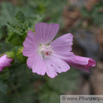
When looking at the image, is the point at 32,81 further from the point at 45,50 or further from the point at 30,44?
the point at 30,44

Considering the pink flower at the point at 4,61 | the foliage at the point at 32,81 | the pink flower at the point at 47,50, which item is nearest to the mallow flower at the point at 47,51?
the pink flower at the point at 47,50

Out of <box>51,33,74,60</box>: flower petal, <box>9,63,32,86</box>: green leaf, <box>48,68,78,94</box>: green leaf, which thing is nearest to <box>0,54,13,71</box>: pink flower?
<box>9,63,32,86</box>: green leaf

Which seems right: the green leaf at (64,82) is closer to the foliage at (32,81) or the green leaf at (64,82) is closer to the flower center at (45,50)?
the foliage at (32,81)

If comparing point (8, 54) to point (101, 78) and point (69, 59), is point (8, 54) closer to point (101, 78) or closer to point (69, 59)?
point (69, 59)

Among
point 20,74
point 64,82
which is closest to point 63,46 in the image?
point 20,74

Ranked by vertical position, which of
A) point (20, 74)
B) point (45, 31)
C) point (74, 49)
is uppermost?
point (74, 49)

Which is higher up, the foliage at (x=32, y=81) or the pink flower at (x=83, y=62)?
the foliage at (x=32, y=81)
